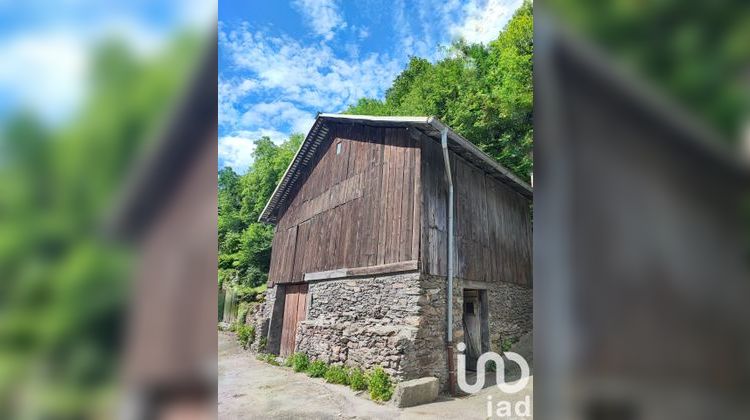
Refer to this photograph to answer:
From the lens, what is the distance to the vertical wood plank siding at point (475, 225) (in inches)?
243

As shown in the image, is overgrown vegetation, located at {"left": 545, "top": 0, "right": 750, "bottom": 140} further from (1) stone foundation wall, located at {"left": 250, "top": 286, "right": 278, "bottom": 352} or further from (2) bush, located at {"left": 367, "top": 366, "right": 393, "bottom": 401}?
(1) stone foundation wall, located at {"left": 250, "top": 286, "right": 278, "bottom": 352}

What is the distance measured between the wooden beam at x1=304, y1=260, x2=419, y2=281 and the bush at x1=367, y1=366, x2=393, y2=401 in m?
1.47

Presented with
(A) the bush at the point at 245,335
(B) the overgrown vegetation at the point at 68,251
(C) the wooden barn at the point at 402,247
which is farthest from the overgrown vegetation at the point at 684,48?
(A) the bush at the point at 245,335

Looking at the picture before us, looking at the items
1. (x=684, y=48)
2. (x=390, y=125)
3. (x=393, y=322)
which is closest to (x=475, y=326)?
(x=393, y=322)

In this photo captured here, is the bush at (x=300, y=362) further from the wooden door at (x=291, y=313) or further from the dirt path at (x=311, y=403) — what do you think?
the wooden door at (x=291, y=313)

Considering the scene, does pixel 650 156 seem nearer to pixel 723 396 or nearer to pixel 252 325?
pixel 723 396

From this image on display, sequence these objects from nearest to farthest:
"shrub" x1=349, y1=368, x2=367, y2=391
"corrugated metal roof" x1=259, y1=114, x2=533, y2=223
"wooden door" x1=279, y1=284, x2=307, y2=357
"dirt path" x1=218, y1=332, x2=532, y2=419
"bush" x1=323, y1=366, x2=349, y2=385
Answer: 1. "dirt path" x1=218, y1=332, x2=532, y2=419
2. "shrub" x1=349, y1=368, x2=367, y2=391
3. "corrugated metal roof" x1=259, y1=114, x2=533, y2=223
4. "bush" x1=323, y1=366, x2=349, y2=385
5. "wooden door" x1=279, y1=284, x2=307, y2=357

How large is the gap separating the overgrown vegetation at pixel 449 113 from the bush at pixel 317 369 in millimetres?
6120

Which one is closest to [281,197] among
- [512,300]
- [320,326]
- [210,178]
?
[320,326]

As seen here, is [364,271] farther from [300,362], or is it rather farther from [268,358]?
[268,358]

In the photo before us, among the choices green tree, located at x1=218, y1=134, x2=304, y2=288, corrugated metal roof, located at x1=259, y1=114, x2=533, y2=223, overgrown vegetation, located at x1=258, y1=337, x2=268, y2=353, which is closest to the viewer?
corrugated metal roof, located at x1=259, y1=114, x2=533, y2=223

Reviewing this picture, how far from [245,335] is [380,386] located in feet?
22.6

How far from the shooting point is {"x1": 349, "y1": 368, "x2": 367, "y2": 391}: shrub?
5680 millimetres

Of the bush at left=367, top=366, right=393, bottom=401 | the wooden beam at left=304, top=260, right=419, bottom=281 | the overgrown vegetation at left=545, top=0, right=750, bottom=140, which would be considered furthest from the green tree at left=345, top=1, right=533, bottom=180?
the overgrown vegetation at left=545, top=0, right=750, bottom=140
